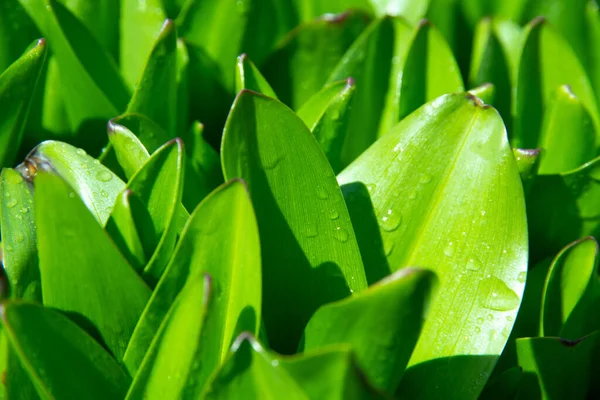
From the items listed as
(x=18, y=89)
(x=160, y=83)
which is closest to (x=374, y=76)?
(x=160, y=83)

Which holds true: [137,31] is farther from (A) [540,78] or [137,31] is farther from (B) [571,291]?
(B) [571,291]

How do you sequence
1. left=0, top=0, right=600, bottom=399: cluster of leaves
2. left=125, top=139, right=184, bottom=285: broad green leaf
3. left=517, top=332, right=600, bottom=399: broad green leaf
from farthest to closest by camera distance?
left=517, top=332, right=600, bottom=399: broad green leaf, left=125, top=139, right=184, bottom=285: broad green leaf, left=0, top=0, right=600, bottom=399: cluster of leaves

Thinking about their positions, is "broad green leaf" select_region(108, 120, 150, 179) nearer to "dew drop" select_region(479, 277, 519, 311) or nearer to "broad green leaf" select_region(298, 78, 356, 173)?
"broad green leaf" select_region(298, 78, 356, 173)

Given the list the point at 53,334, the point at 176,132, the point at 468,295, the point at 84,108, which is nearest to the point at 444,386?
the point at 468,295

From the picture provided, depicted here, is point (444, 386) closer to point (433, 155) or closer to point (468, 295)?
point (468, 295)

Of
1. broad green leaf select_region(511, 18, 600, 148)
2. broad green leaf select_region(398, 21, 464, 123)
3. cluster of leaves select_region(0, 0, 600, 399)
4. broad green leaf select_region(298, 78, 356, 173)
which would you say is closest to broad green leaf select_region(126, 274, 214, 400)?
cluster of leaves select_region(0, 0, 600, 399)

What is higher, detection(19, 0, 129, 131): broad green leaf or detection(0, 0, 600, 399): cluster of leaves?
detection(19, 0, 129, 131): broad green leaf
